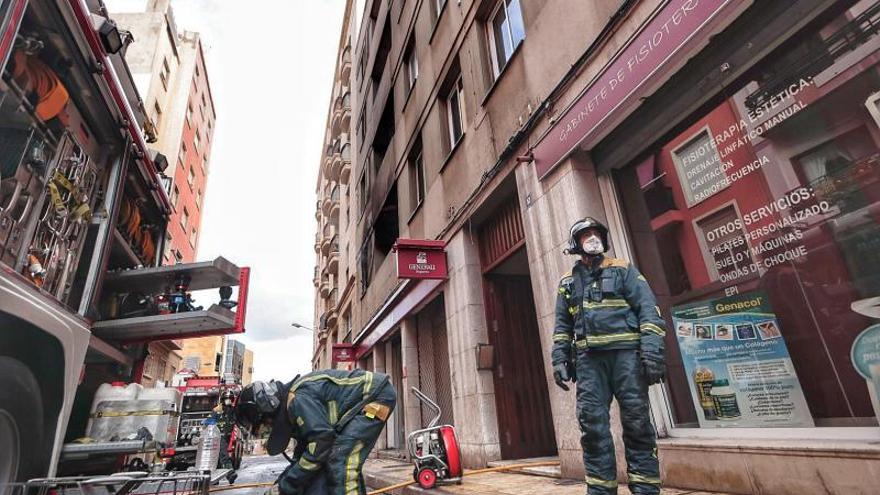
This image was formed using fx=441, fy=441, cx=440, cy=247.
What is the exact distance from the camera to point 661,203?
185 inches

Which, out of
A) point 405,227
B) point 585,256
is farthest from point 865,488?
point 405,227

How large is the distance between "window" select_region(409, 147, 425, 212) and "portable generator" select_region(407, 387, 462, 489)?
8.09 m

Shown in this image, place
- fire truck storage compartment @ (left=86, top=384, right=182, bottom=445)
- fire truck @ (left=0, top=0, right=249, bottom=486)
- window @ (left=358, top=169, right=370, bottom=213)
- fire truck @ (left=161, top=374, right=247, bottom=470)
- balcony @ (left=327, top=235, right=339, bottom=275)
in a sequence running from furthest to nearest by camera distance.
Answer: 1. balcony @ (left=327, top=235, right=339, bottom=275)
2. window @ (left=358, top=169, right=370, bottom=213)
3. fire truck @ (left=161, top=374, right=247, bottom=470)
4. fire truck storage compartment @ (left=86, top=384, right=182, bottom=445)
5. fire truck @ (left=0, top=0, right=249, bottom=486)

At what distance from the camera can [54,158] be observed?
4379 mm

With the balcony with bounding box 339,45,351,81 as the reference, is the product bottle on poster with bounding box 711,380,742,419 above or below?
below

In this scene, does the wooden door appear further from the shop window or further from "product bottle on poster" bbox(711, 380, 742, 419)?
"product bottle on poster" bbox(711, 380, 742, 419)

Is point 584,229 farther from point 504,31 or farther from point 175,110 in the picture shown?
point 175,110

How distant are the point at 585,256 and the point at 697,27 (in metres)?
2.07

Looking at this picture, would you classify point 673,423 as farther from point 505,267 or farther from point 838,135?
point 505,267

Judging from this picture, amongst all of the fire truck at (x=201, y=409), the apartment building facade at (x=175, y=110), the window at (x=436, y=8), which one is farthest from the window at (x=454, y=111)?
the apartment building facade at (x=175, y=110)

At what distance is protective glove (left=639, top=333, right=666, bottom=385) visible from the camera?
117 inches

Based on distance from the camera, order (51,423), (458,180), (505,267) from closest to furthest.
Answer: (51,423), (505,267), (458,180)

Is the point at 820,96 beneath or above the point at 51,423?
above

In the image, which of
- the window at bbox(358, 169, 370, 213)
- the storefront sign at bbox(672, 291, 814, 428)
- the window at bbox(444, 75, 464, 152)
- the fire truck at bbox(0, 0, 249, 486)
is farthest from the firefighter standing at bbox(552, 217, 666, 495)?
the window at bbox(358, 169, 370, 213)
